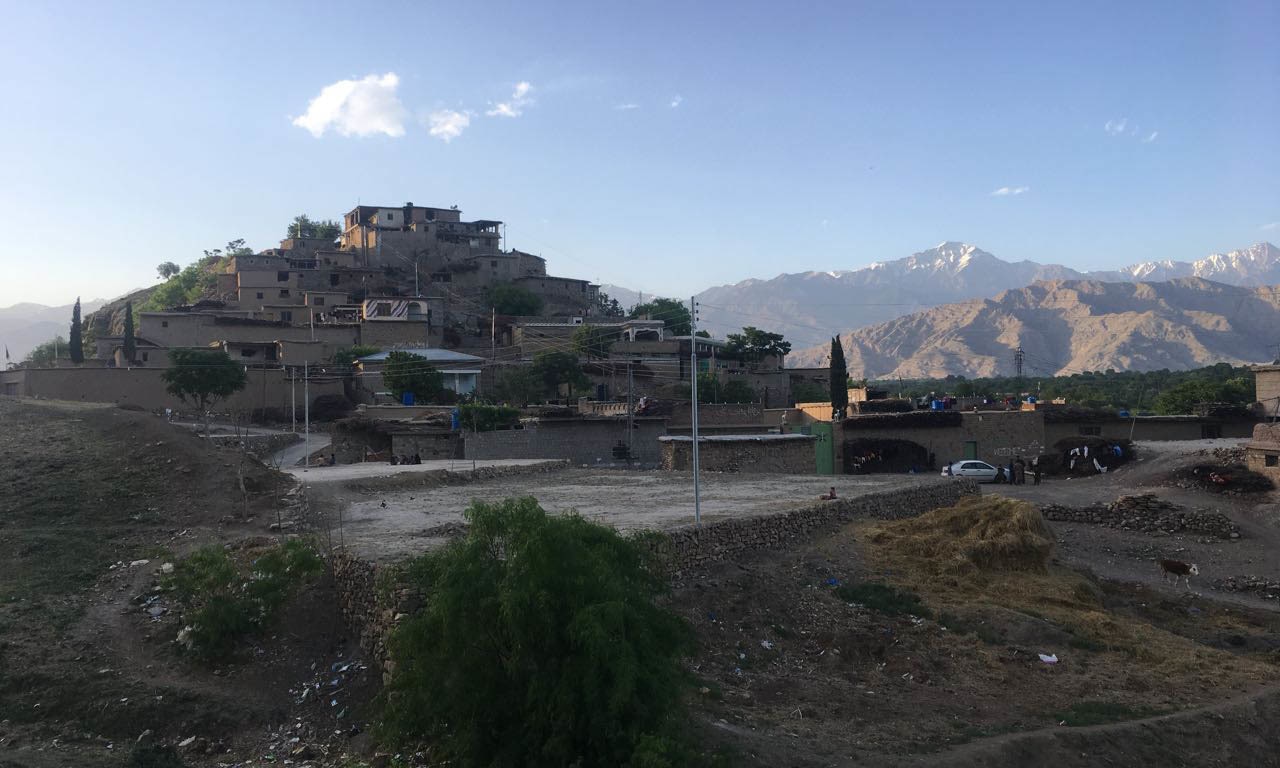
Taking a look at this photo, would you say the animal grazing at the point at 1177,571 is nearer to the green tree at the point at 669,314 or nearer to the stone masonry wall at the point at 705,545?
the stone masonry wall at the point at 705,545

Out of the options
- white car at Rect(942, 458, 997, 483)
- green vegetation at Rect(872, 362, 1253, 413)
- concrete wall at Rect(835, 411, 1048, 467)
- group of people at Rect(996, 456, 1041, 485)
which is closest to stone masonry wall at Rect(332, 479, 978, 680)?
white car at Rect(942, 458, 997, 483)

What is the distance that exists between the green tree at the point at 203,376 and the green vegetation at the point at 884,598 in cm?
3124

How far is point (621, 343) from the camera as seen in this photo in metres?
66.2

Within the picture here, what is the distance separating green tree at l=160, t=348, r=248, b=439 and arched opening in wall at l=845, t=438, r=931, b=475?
28993 millimetres

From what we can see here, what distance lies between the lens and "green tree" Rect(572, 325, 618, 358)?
65000 millimetres

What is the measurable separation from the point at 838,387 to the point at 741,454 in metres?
22.8

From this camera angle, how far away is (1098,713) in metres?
12.5

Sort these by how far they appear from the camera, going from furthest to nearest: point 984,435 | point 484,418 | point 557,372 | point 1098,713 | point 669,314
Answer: point 669,314 < point 557,372 < point 984,435 < point 484,418 < point 1098,713

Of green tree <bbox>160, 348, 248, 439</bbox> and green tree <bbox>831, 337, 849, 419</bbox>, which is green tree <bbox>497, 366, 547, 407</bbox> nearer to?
green tree <bbox>160, 348, 248, 439</bbox>

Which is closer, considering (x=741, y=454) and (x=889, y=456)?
(x=741, y=454)

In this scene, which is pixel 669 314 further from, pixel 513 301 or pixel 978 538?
pixel 978 538

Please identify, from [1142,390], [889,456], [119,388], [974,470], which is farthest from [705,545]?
[1142,390]

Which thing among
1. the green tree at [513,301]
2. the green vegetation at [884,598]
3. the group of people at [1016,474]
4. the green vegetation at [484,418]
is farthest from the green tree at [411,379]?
the green vegetation at [884,598]

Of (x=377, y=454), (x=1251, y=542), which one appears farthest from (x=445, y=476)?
(x=1251, y=542)
